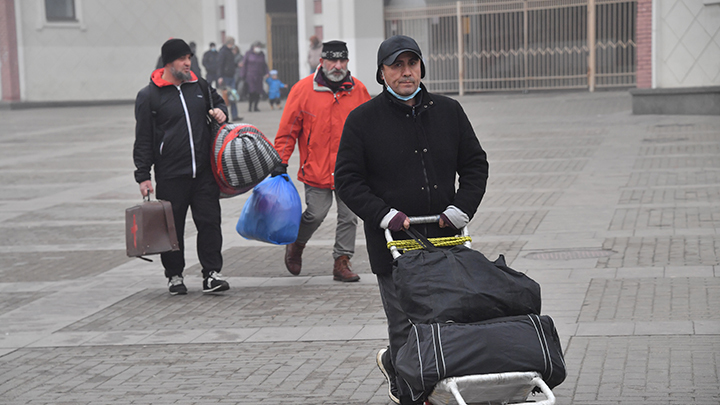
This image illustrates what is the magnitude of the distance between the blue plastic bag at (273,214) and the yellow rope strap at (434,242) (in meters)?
3.44

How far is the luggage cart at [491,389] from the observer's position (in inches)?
139

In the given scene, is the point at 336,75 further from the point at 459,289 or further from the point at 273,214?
the point at 459,289

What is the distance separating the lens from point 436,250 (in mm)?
3969

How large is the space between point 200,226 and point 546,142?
992 centimetres

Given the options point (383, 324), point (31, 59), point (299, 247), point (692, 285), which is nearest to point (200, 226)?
point (299, 247)

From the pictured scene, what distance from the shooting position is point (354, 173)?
432 cm

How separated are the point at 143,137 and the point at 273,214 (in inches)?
44.3

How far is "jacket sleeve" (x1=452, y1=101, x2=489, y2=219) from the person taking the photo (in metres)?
4.34

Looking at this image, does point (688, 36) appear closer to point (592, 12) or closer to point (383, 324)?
point (592, 12)

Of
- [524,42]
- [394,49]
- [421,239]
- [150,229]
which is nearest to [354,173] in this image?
[421,239]

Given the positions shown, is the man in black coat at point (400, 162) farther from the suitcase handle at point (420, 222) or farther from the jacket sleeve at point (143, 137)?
the jacket sleeve at point (143, 137)

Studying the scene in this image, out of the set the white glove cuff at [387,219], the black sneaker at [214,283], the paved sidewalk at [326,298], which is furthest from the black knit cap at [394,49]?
the black sneaker at [214,283]

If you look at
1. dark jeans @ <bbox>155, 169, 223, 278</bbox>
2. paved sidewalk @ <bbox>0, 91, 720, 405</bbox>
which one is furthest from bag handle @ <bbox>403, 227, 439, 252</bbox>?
dark jeans @ <bbox>155, 169, 223, 278</bbox>

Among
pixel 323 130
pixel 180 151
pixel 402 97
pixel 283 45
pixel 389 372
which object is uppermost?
pixel 283 45
